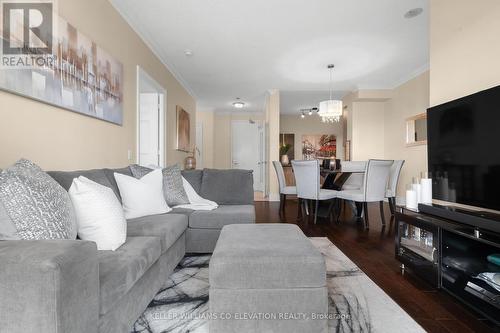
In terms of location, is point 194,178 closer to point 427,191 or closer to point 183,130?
point 427,191

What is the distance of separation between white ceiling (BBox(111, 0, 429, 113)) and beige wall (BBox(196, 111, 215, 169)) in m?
2.40

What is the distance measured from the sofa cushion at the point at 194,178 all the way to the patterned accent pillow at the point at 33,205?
1842 millimetres

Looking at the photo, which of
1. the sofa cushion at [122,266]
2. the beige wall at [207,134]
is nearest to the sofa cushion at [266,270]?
the sofa cushion at [122,266]

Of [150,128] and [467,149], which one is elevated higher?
[150,128]

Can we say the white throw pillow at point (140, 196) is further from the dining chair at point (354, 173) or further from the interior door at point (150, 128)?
the dining chair at point (354, 173)

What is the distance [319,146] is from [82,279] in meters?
8.56

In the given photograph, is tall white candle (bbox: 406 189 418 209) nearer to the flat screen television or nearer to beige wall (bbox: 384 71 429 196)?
the flat screen television

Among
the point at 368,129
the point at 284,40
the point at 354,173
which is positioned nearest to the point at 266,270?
the point at 284,40

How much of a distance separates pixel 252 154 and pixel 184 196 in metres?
5.82

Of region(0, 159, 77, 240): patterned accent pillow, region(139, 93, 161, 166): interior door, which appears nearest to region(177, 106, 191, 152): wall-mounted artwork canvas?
region(139, 93, 161, 166): interior door

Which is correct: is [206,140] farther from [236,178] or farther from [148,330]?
[148,330]

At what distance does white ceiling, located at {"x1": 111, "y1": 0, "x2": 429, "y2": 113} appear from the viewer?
2.87 m

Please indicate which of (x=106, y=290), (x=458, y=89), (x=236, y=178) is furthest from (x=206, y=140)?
(x=106, y=290)
